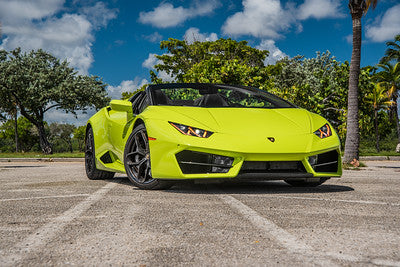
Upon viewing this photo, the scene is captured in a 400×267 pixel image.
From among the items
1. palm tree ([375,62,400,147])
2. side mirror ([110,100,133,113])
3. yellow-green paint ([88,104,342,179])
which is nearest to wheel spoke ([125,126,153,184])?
yellow-green paint ([88,104,342,179])

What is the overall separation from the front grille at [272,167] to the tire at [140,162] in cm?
86

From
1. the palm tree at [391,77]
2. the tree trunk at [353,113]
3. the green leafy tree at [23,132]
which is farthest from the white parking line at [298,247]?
the green leafy tree at [23,132]

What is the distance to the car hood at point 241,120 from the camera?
4605 millimetres

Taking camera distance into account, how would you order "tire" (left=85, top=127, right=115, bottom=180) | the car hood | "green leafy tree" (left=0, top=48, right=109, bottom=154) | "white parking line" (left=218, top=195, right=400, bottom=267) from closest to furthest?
"white parking line" (left=218, top=195, right=400, bottom=267), the car hood, "tire" (left=85, top=127, right=115, bottom=180), "green leafy tree" (left=0, top=48, right=109, bottom=154)

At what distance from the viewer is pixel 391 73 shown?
4144 centimetres

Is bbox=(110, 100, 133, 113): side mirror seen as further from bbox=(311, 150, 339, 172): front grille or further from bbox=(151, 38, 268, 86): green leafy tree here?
bbox=(151, 38, 268, 86): green leafy tree

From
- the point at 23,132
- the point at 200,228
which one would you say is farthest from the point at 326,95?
the point at 23,132

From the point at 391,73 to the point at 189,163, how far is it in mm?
41326

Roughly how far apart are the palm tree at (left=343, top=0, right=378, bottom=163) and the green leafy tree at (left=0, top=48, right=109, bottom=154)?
2109 cm

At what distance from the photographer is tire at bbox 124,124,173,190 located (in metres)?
4.88

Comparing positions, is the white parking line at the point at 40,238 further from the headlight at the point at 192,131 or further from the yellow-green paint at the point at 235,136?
the headlight at the point at 192,131

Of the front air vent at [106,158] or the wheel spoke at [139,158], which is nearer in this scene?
the wheel spoke at [139,158]

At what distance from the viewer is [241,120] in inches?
189

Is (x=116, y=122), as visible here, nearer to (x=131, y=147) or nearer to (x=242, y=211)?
(x=131, y=147)
